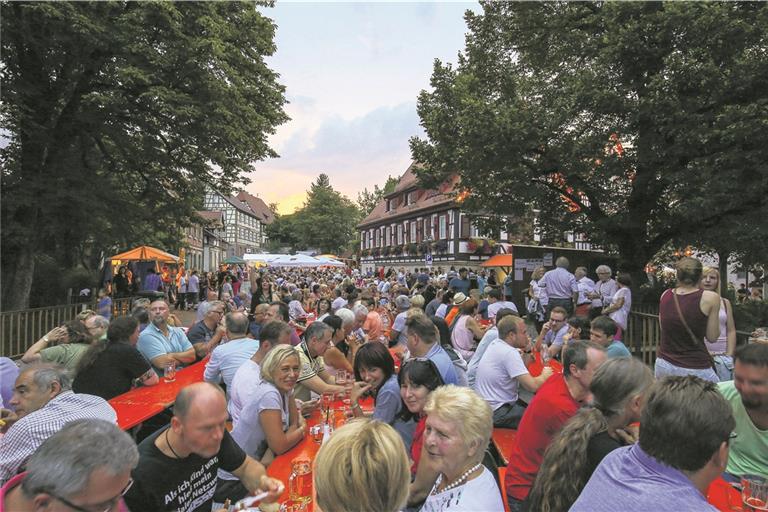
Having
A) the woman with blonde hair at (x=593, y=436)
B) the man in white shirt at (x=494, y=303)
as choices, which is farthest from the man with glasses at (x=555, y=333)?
the woman with blonde hair at (x=593, y=436)

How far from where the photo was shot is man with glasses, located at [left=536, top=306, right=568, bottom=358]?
685 centimetres

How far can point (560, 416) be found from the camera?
10.1 ft

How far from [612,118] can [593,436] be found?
14.1m

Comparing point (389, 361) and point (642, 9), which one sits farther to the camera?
point (642, 9)

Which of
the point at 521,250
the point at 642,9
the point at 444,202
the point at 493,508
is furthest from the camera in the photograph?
the point at 444,202

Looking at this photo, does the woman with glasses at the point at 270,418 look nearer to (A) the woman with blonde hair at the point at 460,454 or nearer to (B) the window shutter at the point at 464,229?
(A) the woman with blonde hair at the point at 460,454

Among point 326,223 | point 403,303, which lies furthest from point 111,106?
point 326,223

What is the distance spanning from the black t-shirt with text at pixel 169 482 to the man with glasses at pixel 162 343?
3.82 metres

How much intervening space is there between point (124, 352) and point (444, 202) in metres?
35.3

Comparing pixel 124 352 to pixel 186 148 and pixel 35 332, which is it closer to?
pixel 35 332

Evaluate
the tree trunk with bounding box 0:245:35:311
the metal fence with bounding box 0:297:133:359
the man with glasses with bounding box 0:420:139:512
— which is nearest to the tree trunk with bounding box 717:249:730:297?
the man with glasses with bounding box 0:420:139:512

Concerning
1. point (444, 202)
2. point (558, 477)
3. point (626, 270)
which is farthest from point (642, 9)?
point (444, 202)

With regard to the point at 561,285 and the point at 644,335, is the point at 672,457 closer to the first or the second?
the point at 644,335

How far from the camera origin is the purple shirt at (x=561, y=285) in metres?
11.4
